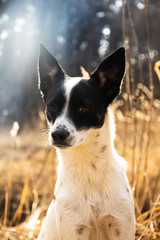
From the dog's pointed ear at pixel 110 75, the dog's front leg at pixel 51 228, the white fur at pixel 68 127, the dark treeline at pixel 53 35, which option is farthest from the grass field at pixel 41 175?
the dark treeline at pixel 53 35

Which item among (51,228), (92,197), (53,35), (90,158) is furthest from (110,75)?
(53,35)

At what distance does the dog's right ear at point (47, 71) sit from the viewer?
87.4 inches

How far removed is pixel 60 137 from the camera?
1.80 metres

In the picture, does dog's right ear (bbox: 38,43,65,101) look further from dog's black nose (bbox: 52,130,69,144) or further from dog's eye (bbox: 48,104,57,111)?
dog's black nose (bbox: 52,130,69,144)

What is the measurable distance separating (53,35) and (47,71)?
9.05 metres

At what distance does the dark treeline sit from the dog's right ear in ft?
23.7

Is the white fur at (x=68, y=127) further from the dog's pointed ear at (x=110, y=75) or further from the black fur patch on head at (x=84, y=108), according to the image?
the dog's pointed ear at (x=110, y=75)

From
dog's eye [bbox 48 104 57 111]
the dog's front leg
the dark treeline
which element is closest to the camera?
the dog's front leg

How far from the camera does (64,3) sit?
11.4 metres

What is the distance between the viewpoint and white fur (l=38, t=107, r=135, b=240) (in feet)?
5.93

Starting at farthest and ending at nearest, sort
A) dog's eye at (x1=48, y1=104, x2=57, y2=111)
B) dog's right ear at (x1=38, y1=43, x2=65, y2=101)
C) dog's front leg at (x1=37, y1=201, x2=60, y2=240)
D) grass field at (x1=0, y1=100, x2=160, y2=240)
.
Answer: grass field at (x1=0, y1=100, x2=160, y2=240)
dog's right ear at (x1=38, y1=43, x2=65, y2=101)
dog's eye at (x1=48, y1=104, x2=57, y2=111)
dog's front leg at (x1=37, y1=201, x2=60, y2=240)

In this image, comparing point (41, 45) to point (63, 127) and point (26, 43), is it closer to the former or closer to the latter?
point (63, 127)

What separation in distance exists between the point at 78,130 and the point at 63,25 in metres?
10.4

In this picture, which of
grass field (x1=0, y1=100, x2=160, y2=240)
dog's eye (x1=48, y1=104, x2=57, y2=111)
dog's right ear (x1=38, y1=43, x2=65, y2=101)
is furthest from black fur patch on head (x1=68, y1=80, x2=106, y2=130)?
grass field (x1=0, y1=100, x2=160, y2=240)
